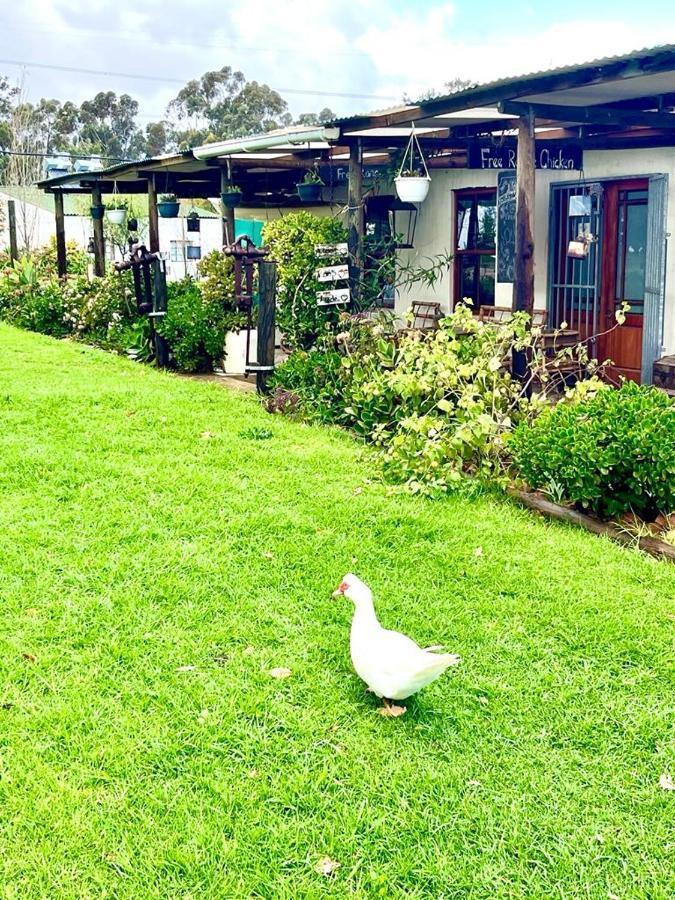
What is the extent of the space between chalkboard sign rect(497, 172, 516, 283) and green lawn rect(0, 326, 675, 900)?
5.62 metres

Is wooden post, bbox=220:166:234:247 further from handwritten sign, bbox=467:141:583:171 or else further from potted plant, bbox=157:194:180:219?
handwritten sign, bbox=467:141:583:171

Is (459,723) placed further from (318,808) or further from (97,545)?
(97,545)

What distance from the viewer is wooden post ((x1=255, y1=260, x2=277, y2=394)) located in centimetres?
954

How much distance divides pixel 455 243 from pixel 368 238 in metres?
2.33

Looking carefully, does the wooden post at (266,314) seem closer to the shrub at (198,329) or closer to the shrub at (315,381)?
the shrub at (315,381)

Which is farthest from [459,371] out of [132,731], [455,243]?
[455,243]

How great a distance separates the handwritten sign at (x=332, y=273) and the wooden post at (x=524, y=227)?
7.62 feet

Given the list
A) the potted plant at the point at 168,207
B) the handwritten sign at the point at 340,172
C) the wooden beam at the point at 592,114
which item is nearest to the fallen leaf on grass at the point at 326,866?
the wooden beam at the point at 592,114

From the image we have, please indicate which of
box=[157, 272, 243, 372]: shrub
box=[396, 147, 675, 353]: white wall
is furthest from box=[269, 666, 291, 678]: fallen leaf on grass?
box=[157, 272, 243, 372]: shrub

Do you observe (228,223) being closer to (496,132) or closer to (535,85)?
(496,132)

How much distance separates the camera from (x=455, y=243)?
1319 cm

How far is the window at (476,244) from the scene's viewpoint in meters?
12.7

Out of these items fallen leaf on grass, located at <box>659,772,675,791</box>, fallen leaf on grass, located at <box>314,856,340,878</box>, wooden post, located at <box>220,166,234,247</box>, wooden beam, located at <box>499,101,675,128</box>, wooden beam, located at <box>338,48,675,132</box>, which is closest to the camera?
fallen leaf on grass, located at <box>314,856,340,878</box>

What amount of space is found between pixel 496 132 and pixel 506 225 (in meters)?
1.09
